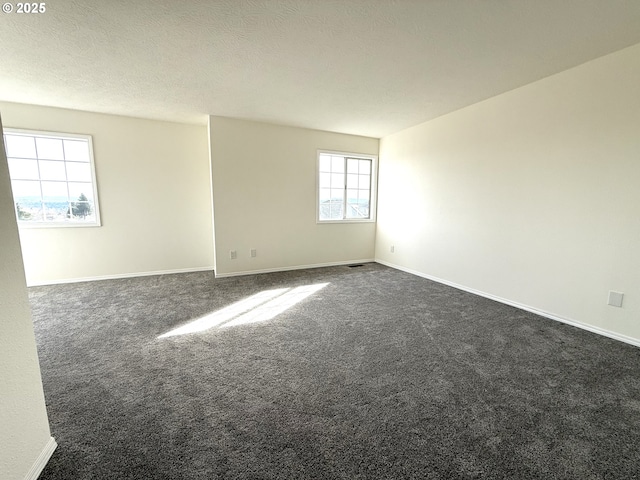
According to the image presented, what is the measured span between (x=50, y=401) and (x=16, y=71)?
311 centimetres

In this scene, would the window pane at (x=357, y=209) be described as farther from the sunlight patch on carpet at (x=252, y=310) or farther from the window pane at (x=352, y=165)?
the sunlight patch on carpet at (x=252, y=310)

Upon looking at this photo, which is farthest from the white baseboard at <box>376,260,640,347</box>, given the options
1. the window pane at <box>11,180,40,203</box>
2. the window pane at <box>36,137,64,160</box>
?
the window pane at <box>11,180,40,203</box>

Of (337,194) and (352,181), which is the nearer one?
(337,194)

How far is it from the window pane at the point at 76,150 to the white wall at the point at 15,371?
12.0ft

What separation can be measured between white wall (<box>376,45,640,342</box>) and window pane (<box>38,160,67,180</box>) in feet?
18.0

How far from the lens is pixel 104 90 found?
10.1ft

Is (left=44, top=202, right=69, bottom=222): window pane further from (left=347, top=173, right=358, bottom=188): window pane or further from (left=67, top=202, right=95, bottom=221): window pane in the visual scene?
(left=347, top=173, right=358, bottom=188): window pane

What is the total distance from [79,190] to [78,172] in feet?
0.87

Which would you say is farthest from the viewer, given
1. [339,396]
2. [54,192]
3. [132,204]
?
[132,204]

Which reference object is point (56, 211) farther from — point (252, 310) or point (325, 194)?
point (325, 194)

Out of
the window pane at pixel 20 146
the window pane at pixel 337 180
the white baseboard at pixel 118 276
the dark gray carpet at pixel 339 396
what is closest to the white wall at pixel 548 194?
the dark gray carpet at pixel 339 396

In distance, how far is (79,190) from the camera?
4043 mm

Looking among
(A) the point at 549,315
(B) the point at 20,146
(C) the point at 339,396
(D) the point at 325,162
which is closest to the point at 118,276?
(B) the point at 20,146

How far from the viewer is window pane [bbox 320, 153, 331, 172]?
195 inches
